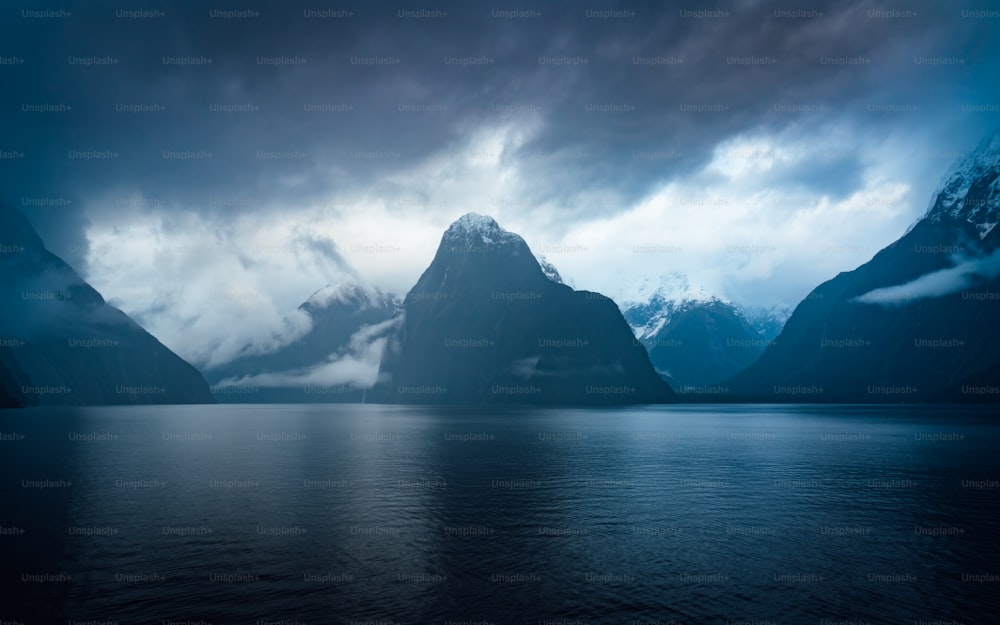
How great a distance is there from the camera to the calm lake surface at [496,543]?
24.9m

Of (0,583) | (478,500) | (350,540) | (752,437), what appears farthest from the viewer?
(752,437)

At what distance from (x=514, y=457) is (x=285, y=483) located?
111 feet

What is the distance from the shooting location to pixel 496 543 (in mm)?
34969

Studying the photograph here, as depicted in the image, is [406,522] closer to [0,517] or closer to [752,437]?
[0,517]

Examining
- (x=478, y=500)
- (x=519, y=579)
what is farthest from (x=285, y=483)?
(x=519, y=579)

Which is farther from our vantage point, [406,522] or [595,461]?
[595,461]

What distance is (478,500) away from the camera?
48.4 metres

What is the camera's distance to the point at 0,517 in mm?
40062

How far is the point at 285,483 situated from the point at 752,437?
9590 cm

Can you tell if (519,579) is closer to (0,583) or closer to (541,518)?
(541,518)

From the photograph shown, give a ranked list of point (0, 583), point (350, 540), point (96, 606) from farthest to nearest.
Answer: point (350, 540)
point (0, 583)
point (96, 606)

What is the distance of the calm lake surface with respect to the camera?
24.9 metres

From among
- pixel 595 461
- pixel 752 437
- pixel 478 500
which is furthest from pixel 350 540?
pixel 752 437

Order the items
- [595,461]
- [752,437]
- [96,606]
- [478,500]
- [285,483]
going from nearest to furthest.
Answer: [96,606]
[478,500]
[285,483]
[595,461]
[752,437]
